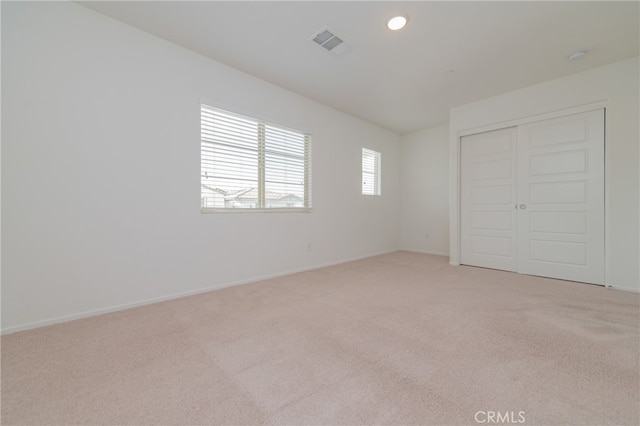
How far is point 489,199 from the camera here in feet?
13.3

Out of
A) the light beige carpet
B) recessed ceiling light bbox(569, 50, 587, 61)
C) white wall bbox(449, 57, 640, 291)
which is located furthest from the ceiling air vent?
white wall bbox(449, 57, 640, 291)

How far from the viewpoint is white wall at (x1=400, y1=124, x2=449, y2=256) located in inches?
209

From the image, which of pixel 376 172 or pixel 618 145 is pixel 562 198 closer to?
pixel 618 145

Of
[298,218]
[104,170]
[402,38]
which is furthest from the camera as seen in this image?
[298,218]

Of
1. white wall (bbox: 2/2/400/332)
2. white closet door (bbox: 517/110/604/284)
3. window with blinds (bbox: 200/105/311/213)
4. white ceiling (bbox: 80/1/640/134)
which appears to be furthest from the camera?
white closet door (bbox: 517/110/604/284)

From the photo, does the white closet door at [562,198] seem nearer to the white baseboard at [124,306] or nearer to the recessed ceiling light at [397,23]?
the recessed ceiling light at [397,23]

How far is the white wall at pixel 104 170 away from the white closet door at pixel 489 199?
3.46 m

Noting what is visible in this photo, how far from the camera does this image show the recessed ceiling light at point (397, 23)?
2316 mm

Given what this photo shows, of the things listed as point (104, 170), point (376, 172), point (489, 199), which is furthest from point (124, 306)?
point (489, 199)

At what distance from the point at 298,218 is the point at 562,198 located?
3.73 m

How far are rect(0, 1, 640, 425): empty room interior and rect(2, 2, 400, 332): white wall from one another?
2 centimetres

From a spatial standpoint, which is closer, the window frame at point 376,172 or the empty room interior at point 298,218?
the empty room interior at point 298,218

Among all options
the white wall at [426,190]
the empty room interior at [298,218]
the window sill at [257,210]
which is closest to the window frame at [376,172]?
the white wall at [426,190]

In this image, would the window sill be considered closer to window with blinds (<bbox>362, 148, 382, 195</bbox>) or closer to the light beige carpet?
the light beige carpet
